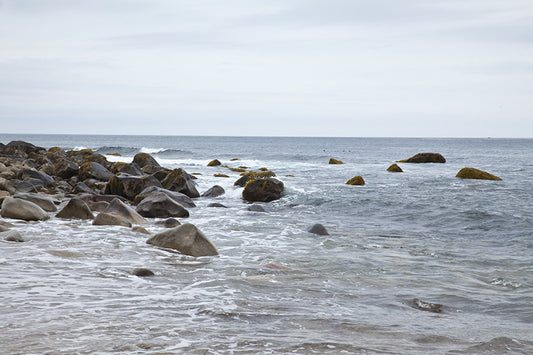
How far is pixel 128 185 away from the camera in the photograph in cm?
1680

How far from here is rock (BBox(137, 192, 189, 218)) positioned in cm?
1309

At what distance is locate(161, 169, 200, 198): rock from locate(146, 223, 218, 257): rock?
31.6 ft

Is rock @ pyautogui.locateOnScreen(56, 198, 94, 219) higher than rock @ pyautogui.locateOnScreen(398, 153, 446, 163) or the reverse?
the reverse

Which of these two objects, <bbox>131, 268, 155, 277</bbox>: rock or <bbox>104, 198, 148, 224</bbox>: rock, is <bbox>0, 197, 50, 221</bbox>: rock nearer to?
<bbox>104, 198, 148, 224</bbox>: rock

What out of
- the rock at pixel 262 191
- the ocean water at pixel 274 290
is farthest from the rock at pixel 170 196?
Answer: the ocean water at pixel 274 290

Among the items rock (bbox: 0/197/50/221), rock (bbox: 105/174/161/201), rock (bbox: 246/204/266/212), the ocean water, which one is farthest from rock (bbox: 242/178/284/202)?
rock (bbox: 0/197/50/221)

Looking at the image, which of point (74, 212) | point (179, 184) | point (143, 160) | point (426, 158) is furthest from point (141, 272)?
point (426, 158)

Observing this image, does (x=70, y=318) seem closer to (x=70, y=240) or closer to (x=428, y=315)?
(x=428, y=315)

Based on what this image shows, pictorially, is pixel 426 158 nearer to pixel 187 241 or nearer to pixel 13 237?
pixel 187 241

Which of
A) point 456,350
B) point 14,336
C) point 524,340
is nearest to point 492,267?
point 524,340

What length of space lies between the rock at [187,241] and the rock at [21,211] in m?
3.74

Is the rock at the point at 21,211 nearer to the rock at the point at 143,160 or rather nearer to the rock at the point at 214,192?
the rock at the point at 214,192

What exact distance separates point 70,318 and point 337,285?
11.2 ft

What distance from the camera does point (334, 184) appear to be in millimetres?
23188
